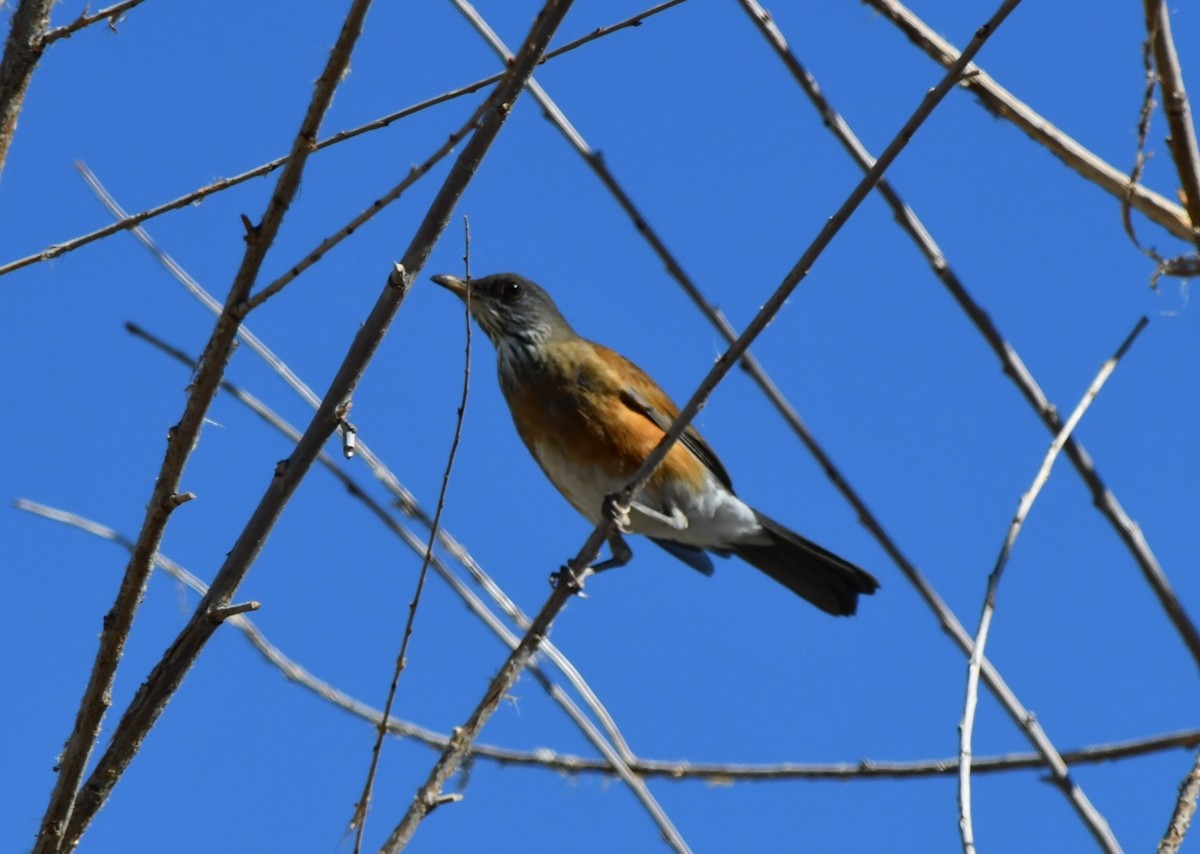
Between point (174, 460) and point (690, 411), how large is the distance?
105 centimetres

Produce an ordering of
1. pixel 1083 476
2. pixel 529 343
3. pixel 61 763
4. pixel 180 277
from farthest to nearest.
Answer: pixel 529 343, pixel 180 277, pixel 1083 476, pixel 61 763

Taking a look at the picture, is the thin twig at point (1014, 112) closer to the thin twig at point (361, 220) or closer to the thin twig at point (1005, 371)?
the thin twig at point (1005, 371)

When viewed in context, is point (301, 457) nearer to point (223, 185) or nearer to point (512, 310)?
point (223, 185)

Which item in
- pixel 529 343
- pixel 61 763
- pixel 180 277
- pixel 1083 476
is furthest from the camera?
pixel 529 343

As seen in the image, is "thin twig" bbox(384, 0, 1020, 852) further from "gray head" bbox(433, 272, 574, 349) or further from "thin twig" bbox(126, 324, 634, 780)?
"gray head" bbox(433, 272, 574, 349)

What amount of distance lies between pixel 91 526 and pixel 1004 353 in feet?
7.44

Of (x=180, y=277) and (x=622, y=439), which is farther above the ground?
(x=622, y=439)

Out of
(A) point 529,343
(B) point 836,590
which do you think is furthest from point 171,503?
(B) point 836,590

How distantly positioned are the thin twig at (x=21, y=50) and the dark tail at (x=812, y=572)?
183 inches

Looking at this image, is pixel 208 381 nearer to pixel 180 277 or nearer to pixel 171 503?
pixel 171 503

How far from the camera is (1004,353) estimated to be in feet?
10.4

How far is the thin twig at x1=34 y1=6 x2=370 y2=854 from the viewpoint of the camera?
82.7 inches

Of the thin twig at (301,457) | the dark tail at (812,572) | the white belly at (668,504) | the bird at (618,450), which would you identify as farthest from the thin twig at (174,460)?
the dark tail at (812,572)

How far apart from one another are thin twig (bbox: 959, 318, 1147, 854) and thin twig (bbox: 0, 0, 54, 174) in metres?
2.10
